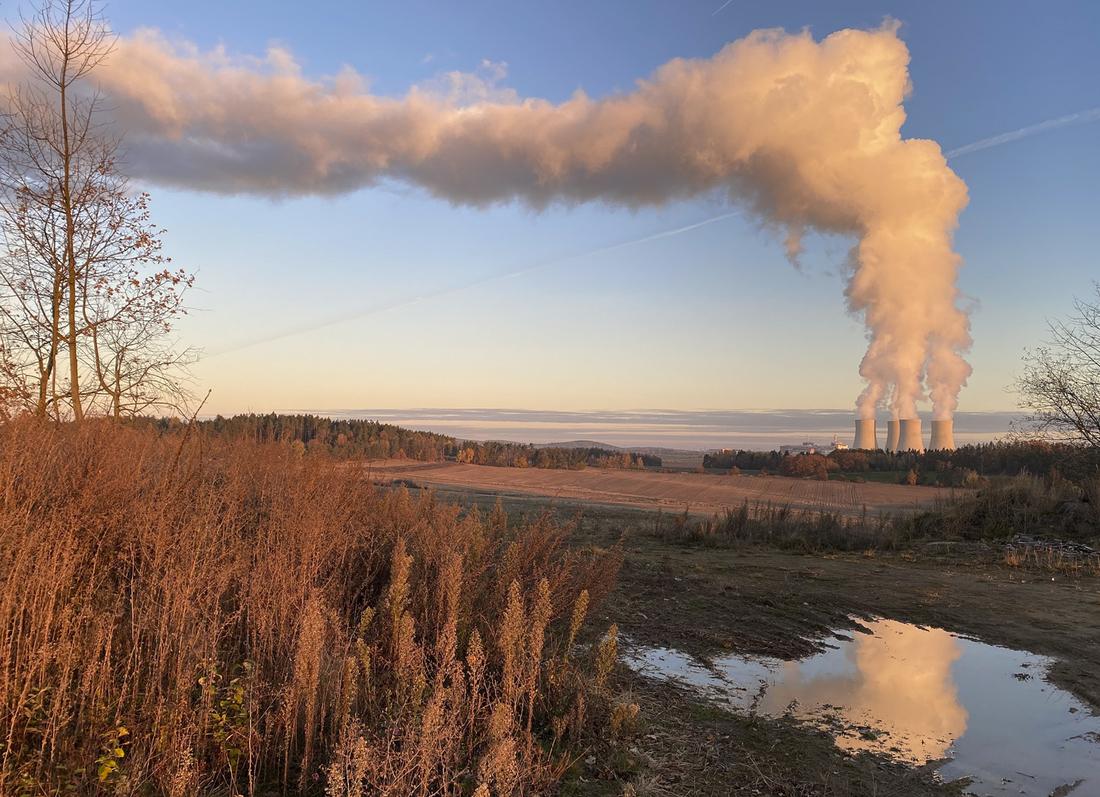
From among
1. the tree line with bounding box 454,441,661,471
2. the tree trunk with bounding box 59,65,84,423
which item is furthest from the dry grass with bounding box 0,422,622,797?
the tree line with bounding box 454,441,661,471

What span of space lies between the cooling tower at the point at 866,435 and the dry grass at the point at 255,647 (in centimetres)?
4361

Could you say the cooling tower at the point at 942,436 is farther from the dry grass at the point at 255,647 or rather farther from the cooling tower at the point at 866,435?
the dry grass at the point at 255,647

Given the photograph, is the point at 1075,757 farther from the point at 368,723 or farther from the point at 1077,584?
the point at 1077,584

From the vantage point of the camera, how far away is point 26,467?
16.8ft

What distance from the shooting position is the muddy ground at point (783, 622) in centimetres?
413

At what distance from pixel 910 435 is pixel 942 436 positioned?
191 cm

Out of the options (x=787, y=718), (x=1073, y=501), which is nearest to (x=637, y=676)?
(x=787, y=718)

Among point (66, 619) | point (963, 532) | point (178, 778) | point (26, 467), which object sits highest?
point (26, 467)

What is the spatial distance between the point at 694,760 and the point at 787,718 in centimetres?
127

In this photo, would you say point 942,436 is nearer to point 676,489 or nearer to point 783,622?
point 676,489

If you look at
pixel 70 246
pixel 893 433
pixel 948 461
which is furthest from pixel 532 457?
pixel 70 246

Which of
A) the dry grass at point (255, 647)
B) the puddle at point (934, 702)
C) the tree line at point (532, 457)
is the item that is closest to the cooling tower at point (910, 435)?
the tree line at point (532, 457)

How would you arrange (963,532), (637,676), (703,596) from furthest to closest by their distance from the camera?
(963,532) < (703,596) < (637,676)

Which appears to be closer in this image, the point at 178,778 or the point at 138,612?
the point at 178,778
